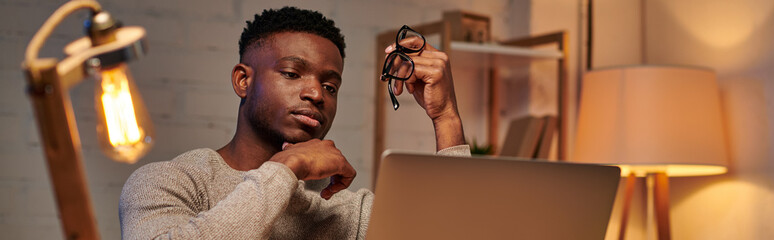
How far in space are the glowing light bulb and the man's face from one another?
21.7 inches

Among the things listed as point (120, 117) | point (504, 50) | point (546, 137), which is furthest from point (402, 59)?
point (546, 137)

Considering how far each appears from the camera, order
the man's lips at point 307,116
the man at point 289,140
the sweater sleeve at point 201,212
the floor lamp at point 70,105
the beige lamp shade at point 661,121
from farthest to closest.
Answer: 1. the beige lamp shade at point 661,121
2. the man's lips at point 307,116
3. the man at point 289,140
4. the sweater sleeve at point 201,212
5. the floor lamp at point 70,105

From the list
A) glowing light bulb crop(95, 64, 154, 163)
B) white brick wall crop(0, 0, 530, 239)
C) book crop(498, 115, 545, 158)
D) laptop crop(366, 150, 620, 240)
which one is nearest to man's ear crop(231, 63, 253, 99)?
white brick wall crop(0, 0, 530, 239)

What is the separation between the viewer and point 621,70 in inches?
79.3

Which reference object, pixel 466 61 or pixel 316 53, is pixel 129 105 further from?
pixel 466 61

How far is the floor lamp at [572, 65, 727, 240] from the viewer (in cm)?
194

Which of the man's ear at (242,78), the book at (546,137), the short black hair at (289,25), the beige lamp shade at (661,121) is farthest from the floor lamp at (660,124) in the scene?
the man's ear at (242,78)

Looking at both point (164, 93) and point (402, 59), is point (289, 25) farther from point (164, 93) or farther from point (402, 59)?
point (164, 93)

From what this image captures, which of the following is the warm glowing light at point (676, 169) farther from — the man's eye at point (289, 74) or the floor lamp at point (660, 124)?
the man's eye at point (289, 74)

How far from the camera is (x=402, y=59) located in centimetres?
112

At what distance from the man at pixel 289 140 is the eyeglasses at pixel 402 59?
2 cm

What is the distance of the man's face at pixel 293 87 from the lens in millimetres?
1077

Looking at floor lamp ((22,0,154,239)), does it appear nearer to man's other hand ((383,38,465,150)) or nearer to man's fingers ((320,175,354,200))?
man's fingers ((320,175,354,200))

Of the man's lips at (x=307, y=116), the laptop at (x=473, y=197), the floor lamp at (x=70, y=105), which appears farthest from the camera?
the man's lips at (x=307, y=116)
